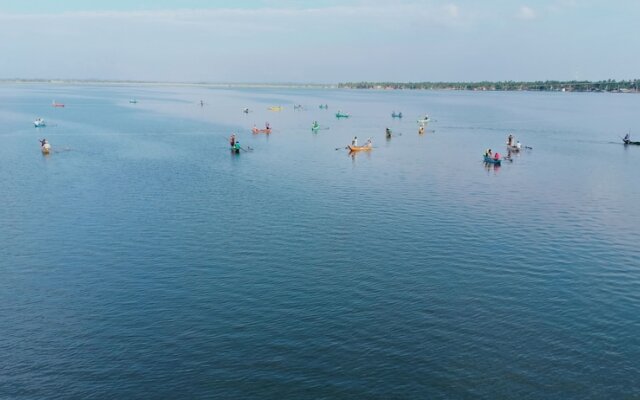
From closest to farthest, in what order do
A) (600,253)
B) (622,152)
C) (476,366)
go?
(476,366) → (600,253) → (622,152)

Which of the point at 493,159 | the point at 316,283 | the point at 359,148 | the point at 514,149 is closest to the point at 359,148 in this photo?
the point at 359,148

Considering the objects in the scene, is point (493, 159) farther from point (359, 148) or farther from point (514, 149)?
point (359, 148)

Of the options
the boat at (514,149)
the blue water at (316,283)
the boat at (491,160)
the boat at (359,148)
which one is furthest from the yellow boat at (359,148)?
the boat at (514,149)

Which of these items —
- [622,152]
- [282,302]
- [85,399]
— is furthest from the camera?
[622,152]

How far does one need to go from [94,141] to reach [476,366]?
336 ft

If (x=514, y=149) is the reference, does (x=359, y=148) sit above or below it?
above

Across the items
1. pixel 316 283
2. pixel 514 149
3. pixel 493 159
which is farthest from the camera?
pixel 514 149

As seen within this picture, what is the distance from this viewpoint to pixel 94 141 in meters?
113

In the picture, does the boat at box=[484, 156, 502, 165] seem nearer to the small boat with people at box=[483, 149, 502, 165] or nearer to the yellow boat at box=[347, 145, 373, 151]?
the small boat with people at box=[483, 149, 502, 165]

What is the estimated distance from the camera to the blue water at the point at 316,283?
28.1 meters

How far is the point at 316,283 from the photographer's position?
39.0 m

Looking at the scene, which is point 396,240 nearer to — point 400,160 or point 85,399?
point 85,399

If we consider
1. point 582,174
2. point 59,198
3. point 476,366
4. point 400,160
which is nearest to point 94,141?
point 59,198

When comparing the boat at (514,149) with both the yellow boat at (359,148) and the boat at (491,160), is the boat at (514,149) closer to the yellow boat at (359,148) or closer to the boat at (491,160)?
the boat at (491,160)
